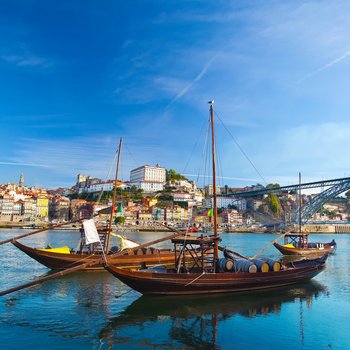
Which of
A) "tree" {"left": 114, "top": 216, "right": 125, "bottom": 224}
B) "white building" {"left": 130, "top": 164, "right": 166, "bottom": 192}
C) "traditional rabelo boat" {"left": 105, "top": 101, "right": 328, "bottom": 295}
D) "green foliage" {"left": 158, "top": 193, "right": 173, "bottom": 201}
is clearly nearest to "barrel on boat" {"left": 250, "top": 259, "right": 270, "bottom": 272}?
"traditional rabelo boat" {"left": 105, "top": 101, "right": 328, "bottom": 295}

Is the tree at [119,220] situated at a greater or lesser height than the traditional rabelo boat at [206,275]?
greater

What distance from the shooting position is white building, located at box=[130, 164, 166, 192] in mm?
148625

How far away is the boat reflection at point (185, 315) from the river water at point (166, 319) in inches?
1.1

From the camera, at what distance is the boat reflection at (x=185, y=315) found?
32.6ft

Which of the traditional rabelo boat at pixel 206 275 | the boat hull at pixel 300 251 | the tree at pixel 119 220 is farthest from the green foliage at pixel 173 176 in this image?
the traditional rabelo boat at pixel 206 275

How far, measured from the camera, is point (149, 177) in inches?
6083

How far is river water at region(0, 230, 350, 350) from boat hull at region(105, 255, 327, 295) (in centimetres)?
35

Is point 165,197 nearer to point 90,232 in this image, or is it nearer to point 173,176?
point 173,176

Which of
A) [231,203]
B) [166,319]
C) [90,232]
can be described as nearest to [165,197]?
[231,203]

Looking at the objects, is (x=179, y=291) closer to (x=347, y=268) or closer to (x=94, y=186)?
(x=347, y=268)

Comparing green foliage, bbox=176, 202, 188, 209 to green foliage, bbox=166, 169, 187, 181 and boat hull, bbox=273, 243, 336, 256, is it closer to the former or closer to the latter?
green foliage, bbox=166, 169, 187, 181

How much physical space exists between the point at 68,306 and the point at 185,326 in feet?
15.1

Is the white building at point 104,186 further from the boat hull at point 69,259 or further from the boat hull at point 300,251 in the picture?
the boat hull at point 69,259

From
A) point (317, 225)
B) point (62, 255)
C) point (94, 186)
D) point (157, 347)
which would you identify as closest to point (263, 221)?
point (317, 225)
